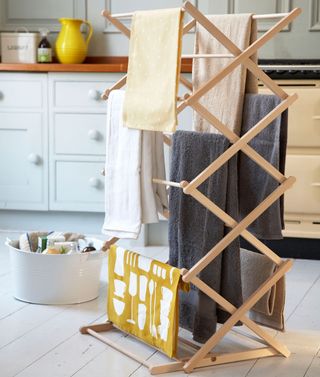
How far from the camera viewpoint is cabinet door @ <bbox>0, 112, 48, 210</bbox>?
161 inches

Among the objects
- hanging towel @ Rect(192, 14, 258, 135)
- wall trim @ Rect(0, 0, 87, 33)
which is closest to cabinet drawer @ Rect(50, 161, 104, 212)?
wall trim @ Rect(0, 0, 87, 33)

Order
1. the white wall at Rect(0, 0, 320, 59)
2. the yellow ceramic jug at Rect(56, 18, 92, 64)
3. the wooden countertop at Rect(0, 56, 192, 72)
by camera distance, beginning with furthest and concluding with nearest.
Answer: the yellow ceramic jug at Rect(56, 18, 92, 64), the white wall at Rect(0, 0, 320, 59), the wooden countertop at Rect(0, 56, 192, 72)

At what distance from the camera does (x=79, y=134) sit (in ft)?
13.3

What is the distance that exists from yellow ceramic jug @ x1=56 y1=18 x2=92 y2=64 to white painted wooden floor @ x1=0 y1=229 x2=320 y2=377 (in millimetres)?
1563

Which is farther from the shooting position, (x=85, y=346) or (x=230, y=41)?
(x=85, y=346)

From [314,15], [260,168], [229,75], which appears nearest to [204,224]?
[260,168]

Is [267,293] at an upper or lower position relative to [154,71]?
lower

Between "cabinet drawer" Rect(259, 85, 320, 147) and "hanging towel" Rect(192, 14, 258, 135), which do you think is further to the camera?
"cabinet drawer" Rect(259, 85, 320, 147)

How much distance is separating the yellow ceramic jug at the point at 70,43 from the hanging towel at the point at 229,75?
1.91 meters

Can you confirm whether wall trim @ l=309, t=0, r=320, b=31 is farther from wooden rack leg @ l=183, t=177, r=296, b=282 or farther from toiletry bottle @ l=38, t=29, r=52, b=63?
wooden rack leg @ l=183, t=177, r=296, b=282

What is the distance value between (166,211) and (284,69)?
1.37 metres

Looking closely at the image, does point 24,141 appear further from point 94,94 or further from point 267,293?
point 267,293

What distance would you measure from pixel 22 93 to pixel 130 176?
1.79 metres

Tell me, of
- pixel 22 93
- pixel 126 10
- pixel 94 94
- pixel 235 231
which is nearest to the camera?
pixel 235 231
